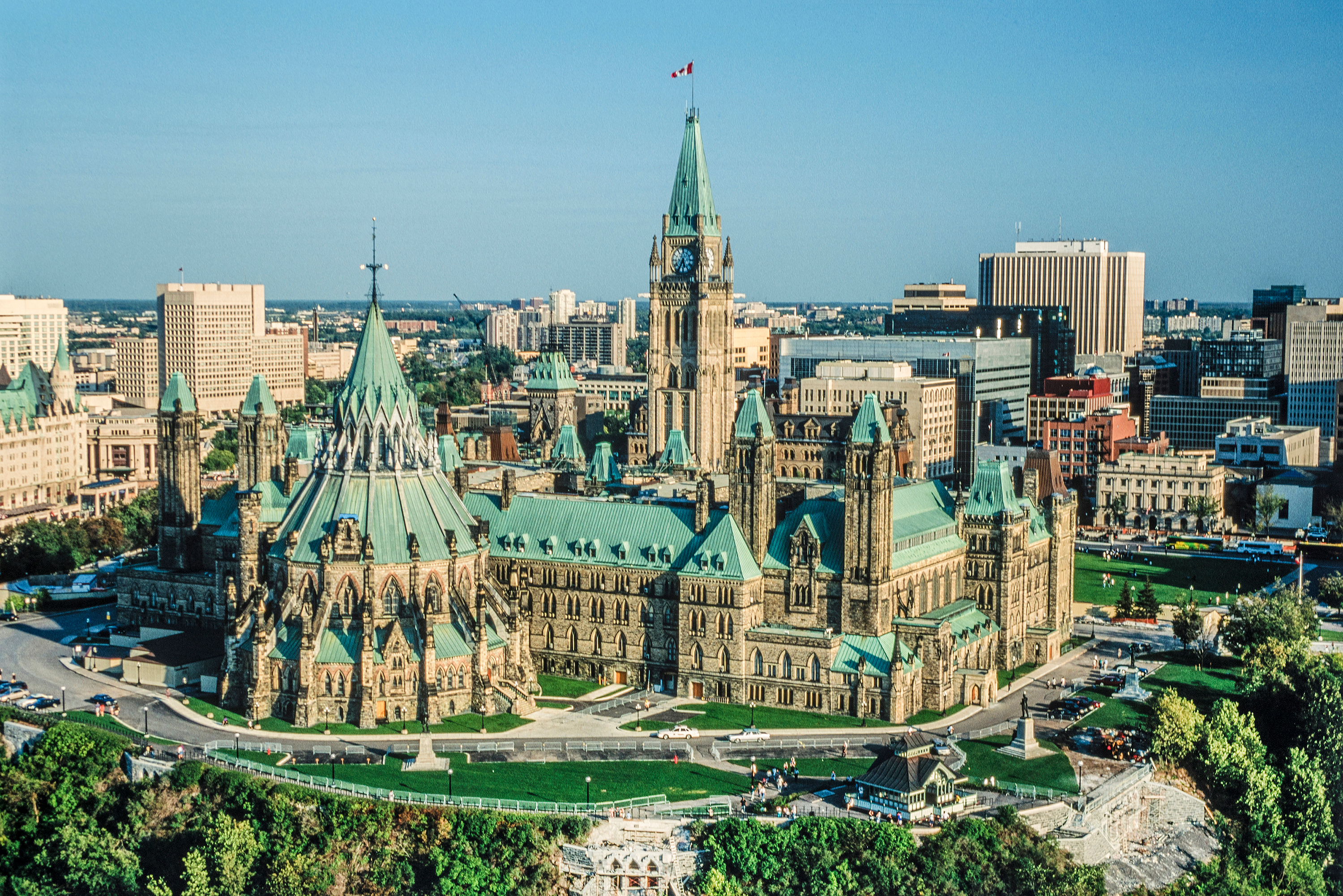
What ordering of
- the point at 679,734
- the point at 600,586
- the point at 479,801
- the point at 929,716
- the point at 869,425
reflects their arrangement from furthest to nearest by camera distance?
the point at 600,586 → the point at 869,425 → the point at 929,716 → the point at 679,734 → the point at 479,801

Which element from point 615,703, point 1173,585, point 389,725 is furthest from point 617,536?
point 1173,585

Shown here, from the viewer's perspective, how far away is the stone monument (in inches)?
4673

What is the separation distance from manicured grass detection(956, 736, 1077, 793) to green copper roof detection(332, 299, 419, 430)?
5229 cm

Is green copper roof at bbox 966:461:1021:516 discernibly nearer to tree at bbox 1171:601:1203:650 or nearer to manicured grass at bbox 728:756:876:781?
tree at bbox 1171:601:1203:650

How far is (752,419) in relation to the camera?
138375mm

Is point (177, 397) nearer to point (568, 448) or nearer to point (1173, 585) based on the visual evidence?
point (568, 448)

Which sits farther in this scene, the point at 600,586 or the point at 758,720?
the point at 600,586

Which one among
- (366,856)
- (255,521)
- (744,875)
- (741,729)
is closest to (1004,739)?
(741,729)

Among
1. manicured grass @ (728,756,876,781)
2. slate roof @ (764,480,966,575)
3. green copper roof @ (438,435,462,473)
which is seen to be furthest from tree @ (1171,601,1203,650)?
green copper roof @ (438,435,462,473)

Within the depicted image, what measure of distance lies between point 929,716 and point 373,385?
5125 cm

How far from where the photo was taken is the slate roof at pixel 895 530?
134m

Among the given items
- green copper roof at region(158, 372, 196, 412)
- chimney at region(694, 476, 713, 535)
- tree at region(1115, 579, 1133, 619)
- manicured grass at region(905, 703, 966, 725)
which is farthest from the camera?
tree at region(1115, 579, 1133, 619)

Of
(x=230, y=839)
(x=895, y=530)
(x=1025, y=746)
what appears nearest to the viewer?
(x=230, y=839)

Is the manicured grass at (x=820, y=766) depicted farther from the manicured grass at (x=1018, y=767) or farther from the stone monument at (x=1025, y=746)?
the stone monument at (x=1025, y=746)
